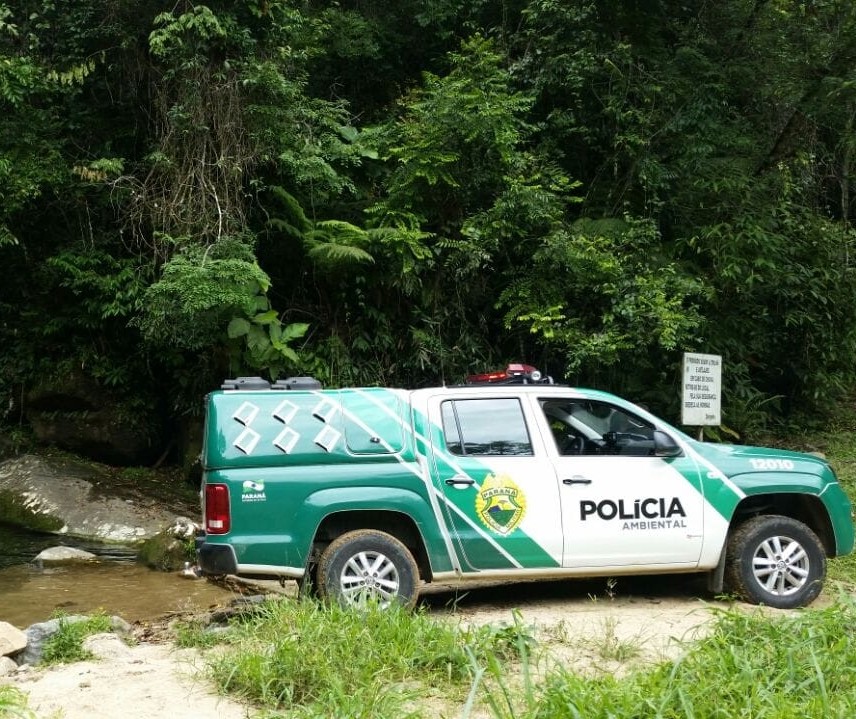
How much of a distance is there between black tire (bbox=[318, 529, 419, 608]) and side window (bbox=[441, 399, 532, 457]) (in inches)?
34.2

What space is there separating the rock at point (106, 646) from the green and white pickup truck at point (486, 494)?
0.73 m

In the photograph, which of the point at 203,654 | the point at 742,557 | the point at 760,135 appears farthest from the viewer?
the point at 760,135

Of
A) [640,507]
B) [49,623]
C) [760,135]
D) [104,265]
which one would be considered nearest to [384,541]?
[640,507]

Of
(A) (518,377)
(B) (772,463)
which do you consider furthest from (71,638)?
(B) (772,463)

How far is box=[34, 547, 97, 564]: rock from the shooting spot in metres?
9.33

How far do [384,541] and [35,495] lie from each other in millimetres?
7300

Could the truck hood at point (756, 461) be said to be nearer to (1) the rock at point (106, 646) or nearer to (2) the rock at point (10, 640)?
(1) the rock at point (106, 646)

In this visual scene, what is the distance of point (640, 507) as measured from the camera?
626 centimetres

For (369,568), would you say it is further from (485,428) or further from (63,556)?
(63,556)

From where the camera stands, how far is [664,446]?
629 cm

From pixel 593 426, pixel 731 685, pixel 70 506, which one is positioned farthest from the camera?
pixel 70 506

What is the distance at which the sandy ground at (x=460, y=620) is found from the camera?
411cm

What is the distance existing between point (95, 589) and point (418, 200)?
6557 mm

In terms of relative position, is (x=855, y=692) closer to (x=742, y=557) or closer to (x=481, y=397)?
(x=742, y=557)
